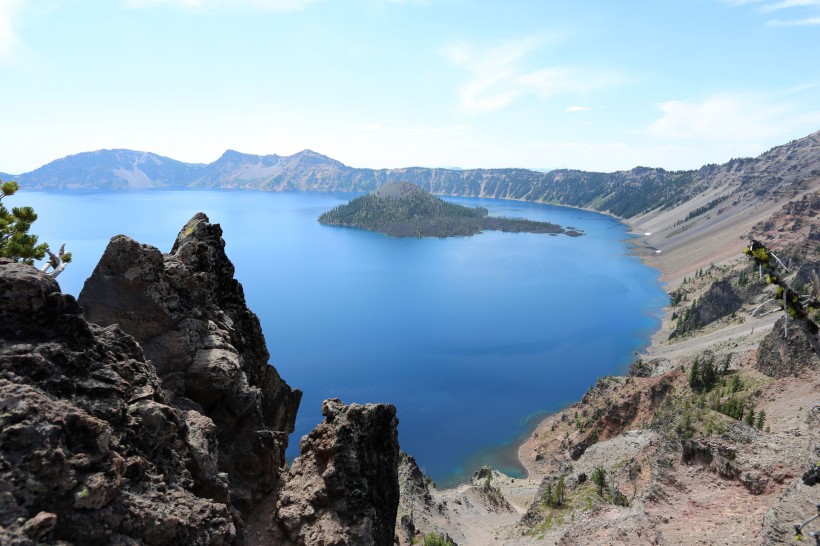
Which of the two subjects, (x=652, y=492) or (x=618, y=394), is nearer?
(x=652, y=492)

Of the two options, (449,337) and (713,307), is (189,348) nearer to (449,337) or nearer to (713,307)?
(449,337)

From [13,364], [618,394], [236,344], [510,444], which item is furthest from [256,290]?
[13,364]

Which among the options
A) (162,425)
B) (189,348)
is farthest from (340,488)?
(189,348)

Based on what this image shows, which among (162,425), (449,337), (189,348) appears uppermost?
(189,348)

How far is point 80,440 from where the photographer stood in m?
11.3

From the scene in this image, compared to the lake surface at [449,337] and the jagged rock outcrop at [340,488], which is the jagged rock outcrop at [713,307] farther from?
the jagged rock outcrop at [340,488]

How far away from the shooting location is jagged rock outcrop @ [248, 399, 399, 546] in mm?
17969

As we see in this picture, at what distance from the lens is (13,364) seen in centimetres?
1107

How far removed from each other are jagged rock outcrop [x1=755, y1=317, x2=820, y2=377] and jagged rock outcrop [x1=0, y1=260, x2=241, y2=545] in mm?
56203

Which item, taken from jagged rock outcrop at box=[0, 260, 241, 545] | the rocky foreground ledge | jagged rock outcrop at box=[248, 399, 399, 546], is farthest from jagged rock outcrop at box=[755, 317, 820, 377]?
jagged rock outcrop at box=[0, 260, 241, 545]

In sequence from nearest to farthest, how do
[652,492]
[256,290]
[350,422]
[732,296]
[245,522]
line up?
[245,522]
[350,422]
[652,492]
[732,296]
[256,290]

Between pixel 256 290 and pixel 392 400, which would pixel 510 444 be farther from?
pixel 256 290

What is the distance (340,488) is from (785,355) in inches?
2127

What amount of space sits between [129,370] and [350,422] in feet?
30.2
